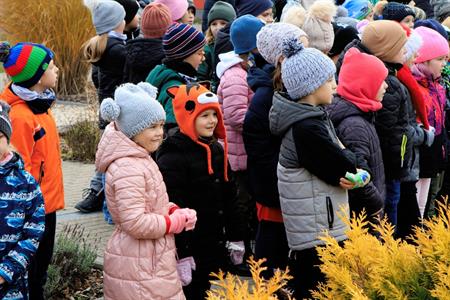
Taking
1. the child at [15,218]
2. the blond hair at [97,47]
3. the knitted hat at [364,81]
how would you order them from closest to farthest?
the child at [15,218]
the knitted hat at [364,81]
the blond hair at [97,47]

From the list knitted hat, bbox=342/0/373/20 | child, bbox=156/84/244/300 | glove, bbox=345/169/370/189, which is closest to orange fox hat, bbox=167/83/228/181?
child, bbox=156/84/244/300

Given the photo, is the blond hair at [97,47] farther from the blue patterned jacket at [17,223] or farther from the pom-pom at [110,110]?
the blue patterned jacket at [17,223]

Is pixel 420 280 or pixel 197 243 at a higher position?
pixel 420 280

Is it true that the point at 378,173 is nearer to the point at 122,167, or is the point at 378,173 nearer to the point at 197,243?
the point at 197,243

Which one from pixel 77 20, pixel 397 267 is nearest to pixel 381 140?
pixel 397 267

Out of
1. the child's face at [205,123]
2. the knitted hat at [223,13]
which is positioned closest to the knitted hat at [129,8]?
the knitted hat at [223,13]

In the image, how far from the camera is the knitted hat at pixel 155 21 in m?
6.42

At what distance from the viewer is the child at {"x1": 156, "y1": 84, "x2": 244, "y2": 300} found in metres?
4.64

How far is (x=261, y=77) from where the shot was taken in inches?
205

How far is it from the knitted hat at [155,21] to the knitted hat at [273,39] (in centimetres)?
141

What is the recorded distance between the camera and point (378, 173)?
17.3ft

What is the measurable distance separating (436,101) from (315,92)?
2.37 meters

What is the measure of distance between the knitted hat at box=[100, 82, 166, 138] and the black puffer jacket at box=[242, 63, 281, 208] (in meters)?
0.97

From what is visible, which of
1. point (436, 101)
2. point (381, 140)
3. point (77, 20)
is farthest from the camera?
point (77, 20)
